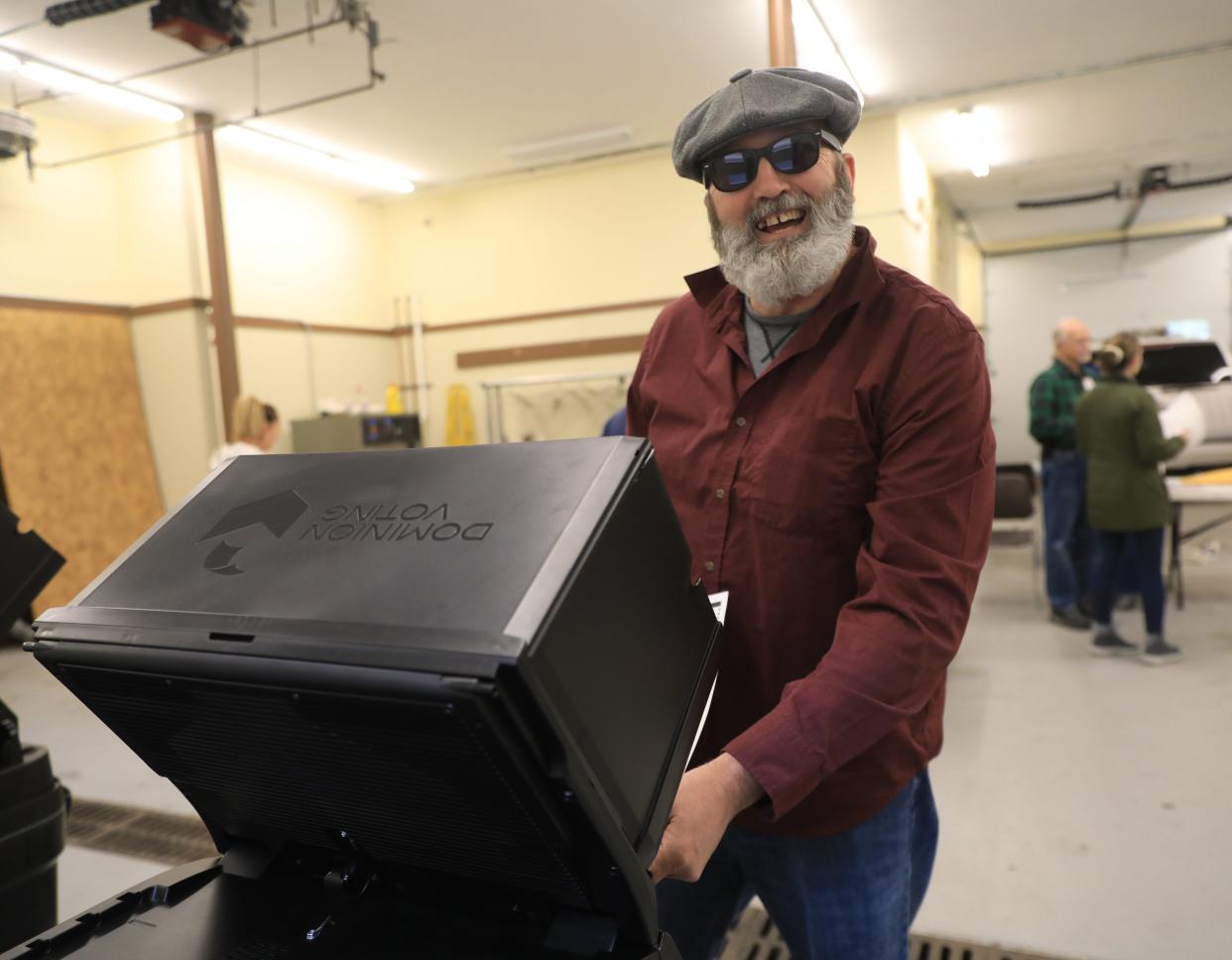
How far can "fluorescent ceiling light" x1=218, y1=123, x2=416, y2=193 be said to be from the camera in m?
6.74

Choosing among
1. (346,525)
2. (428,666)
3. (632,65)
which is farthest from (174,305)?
(428,666)

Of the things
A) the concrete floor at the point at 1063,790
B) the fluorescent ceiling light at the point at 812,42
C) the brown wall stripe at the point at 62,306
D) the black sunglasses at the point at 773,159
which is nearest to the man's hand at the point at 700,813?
the black sunglasses at the point at 773,159

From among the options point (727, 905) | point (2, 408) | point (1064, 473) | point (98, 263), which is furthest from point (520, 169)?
point (727, 905)

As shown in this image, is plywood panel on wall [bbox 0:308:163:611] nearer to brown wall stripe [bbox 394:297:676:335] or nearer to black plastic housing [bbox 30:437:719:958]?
brown wall stripe [bbox 394:297:676:335]

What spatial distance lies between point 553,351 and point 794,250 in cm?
726

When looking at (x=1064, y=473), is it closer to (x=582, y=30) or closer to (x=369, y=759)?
(x=582, y=30)

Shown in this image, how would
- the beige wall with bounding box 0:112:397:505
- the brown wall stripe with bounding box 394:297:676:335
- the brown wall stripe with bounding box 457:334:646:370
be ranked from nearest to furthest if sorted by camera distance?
the beige wall with bounding box 0:112:397:505 → the brown wall stripe with bounding box 394:297:676:335 → the brown wall stripe with bounding box 457:334:646:370

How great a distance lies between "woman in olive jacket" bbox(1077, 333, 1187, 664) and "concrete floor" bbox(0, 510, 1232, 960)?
1.16ft

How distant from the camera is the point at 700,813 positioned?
31.1 inches

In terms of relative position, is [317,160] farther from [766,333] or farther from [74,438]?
[766,333]

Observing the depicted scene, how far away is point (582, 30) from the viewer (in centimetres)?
543

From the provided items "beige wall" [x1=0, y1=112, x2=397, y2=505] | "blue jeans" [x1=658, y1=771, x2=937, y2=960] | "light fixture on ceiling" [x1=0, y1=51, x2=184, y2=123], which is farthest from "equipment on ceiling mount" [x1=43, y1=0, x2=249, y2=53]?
"blue jeans" [x1=658, y1=771, x2=937, y2=960]

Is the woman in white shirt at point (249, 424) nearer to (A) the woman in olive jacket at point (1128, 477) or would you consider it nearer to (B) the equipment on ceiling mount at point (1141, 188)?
(A) the woman in olive jacket at point (1128, 477)

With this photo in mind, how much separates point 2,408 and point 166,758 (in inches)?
251
